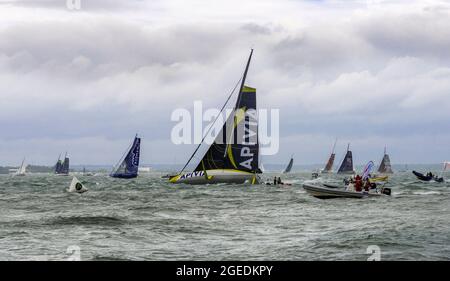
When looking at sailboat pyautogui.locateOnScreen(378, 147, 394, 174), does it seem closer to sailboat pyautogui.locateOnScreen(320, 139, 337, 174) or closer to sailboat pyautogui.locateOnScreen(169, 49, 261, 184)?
sailboat pyautogui.locateOnScreen(320, 139, 337, 174)

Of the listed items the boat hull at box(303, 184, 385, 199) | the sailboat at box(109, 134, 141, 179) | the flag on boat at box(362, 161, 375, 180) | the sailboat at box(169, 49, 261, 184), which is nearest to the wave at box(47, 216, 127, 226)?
the boat hull at box(303, 184, 385, 199)

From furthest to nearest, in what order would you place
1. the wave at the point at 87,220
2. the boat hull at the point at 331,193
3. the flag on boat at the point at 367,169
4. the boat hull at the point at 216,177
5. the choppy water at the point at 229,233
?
1. the boat hull at the point at 216,177
2. the flag on boat at the point at 367,169
3. the boat hull at the point at 331,193
4. the wave at the point at 87,220
5. the choppy water at the point at 229,233

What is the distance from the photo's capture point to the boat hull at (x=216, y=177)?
238ft

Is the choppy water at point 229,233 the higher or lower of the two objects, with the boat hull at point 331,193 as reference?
lower

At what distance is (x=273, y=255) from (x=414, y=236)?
806 cm

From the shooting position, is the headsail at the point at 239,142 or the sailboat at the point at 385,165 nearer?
the headsail at the point at 239,142

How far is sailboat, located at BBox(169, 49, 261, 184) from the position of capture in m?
73.0

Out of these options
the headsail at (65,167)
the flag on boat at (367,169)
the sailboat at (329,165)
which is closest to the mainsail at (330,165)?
the sailboat at (329,165)

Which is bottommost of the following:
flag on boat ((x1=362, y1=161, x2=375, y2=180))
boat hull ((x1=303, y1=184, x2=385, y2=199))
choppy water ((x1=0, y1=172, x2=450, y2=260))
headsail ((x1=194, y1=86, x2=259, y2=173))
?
choppy water ((x1=0, y1=172, x2=450, y2=260))

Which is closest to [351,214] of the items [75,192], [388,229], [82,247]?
[388,229]

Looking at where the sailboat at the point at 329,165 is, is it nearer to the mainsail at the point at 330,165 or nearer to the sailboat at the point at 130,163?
the mainsail at the point at 330,165

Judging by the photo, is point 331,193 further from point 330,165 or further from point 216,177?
point 330,165

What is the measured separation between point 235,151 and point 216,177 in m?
4.16
